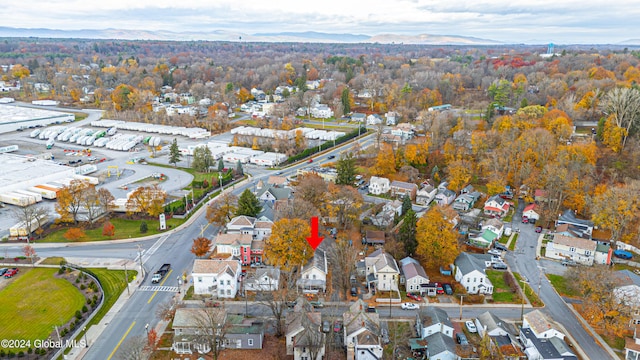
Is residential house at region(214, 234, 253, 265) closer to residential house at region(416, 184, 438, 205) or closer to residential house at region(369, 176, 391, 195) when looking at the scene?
residential house at region(369, 176, 391, 195)

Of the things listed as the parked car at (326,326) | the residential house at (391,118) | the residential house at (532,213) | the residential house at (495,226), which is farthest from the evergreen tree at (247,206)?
the residential house at (391,118)

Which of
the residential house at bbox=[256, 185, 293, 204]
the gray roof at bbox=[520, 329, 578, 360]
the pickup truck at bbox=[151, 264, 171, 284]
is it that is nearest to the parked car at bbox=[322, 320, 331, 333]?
the gray roof at bbox=[520, 329, 578, 360]

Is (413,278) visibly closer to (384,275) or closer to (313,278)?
(384,275)

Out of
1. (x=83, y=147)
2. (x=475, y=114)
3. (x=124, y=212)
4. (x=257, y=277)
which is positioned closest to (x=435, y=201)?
(x=257, y=277)

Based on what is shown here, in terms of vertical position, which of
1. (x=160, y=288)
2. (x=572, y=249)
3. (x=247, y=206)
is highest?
(x=247, y=206)

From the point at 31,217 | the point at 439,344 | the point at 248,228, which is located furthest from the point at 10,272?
the point at 439,344

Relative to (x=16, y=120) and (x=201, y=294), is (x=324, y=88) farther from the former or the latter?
(x=201, y=294)
